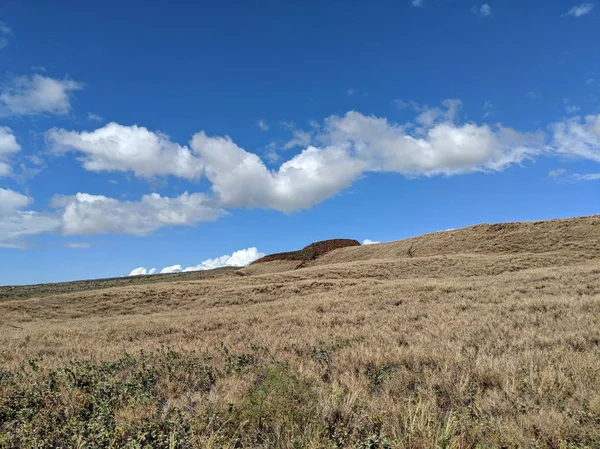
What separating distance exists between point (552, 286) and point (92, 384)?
1799cm

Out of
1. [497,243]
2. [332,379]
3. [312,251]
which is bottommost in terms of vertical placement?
[332,379]

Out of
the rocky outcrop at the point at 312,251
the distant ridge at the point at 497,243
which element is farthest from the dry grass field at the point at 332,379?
the rocky outcrop at the point at 312,251

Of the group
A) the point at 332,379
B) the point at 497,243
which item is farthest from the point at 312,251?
the point at 332,379

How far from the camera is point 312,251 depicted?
67.1 m

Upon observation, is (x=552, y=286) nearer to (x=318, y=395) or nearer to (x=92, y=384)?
(x=318, y=395)

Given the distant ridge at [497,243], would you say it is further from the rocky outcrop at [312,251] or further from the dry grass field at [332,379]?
the dry grass field at [332,379]

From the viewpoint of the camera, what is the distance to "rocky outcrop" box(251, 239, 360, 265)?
65.5 meters

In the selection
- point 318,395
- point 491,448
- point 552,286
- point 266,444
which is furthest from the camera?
point 552,286

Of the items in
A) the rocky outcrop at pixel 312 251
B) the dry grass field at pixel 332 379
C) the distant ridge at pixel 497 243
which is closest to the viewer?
the dry grass field at pixel 332 379

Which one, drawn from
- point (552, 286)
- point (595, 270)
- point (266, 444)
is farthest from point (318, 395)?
point (595, 270)

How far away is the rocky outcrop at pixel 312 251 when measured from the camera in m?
65.5

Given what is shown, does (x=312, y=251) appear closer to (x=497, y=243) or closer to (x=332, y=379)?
(x=497, y=243)

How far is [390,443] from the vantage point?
12.6ft

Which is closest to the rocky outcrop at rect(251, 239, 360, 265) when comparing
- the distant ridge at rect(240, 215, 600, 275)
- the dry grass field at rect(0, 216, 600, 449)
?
the distant ridge at rect(240, 215, 600, 275)
